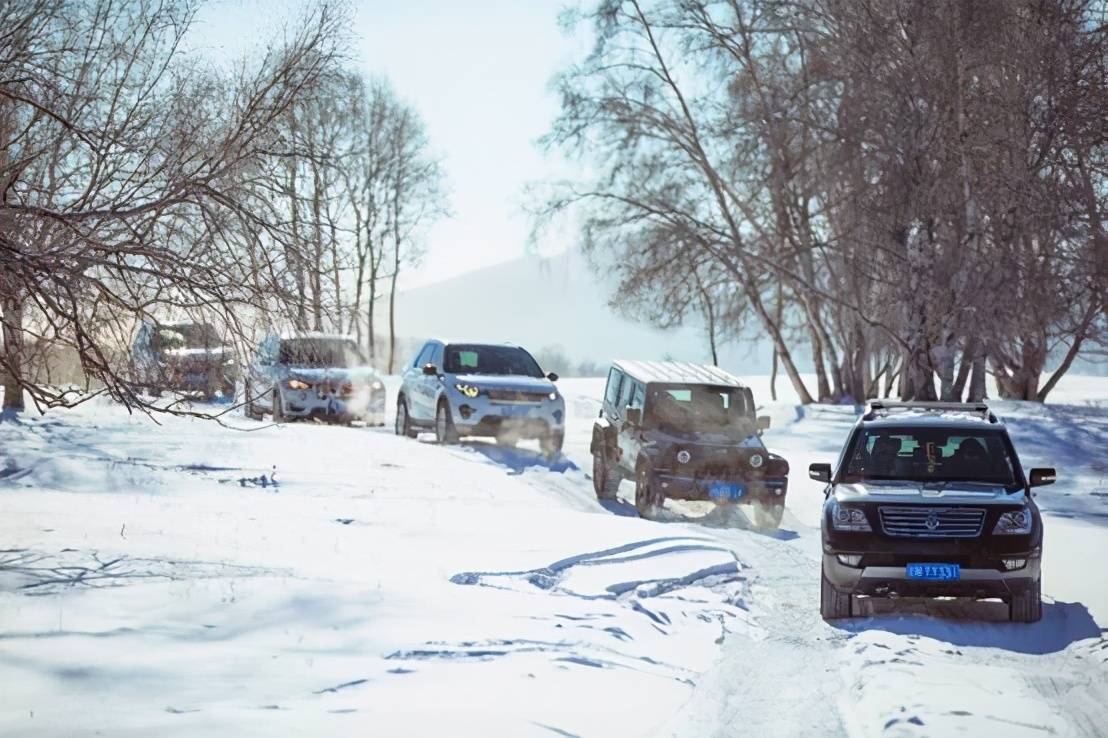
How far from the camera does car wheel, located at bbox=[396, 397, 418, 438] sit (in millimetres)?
24312

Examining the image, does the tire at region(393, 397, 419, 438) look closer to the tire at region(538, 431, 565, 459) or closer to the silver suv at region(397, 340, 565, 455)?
the silver suv at region(397, 340, 565, 455)

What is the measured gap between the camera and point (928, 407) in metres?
11.6

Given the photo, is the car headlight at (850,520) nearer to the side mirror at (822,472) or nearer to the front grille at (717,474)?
the side mirror at (822,472)

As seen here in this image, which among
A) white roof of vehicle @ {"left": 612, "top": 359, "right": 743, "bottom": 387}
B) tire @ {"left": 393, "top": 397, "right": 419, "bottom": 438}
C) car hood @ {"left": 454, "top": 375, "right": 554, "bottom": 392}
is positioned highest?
white roof of vehicle @ {"left": 612, "top": 359, "right": 743, "bottom": 387}

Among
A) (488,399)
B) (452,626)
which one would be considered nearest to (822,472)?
(452,626)

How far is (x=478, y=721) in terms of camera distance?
20.8ft

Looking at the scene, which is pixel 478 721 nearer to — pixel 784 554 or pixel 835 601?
pixel 835 601

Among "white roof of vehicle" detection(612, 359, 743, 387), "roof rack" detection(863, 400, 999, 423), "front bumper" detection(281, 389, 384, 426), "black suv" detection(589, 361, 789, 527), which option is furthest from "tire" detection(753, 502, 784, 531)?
"front bumper" detection(281, 389, 384, 426)

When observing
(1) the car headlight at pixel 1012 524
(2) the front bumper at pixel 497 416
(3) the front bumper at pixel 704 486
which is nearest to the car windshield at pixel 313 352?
(1) the car headlight at pixel 1012 524

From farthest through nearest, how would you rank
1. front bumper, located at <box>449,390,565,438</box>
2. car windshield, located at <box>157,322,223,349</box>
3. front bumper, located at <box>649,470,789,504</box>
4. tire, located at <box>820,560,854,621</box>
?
front bumper, located at <box>449,390,565,438</box> < front bumper, located at <box>649,470,789,504</box> < tire, located at <box>820,560,854,621</box> < car windshield, located at <box>157,322,223,349</box>

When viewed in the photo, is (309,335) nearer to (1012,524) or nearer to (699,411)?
(1012,524)

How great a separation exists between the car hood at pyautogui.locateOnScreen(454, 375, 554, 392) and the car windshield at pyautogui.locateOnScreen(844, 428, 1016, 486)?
10710 millimetres

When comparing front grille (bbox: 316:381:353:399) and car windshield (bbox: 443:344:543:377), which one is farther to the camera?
front grille (bbox: 316:381:353:399)

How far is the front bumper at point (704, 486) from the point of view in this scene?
52.2 ft
